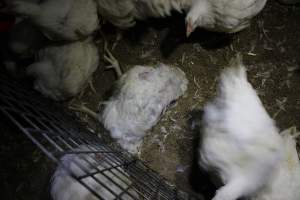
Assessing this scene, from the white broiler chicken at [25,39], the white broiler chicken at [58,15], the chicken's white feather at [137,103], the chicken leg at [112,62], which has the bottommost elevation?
the chicken's white feather at [137,103]

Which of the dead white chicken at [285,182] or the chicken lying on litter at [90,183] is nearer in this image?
the chicken lying on litter at [90,183]

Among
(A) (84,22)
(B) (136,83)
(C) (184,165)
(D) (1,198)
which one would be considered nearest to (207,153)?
(C) (184,165)

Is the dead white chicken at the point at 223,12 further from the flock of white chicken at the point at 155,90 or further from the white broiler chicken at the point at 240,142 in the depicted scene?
the white broiler chicken at the point at 240,142

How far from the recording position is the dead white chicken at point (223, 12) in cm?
192

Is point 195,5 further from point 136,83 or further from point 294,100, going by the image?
point 294,100

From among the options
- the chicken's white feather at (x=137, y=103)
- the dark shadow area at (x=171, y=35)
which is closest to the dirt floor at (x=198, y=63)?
the dark shadow area at (x=171, y=35)

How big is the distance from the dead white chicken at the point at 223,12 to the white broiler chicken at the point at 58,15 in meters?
0.58

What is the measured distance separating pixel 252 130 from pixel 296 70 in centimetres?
80

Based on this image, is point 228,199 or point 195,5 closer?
point 228,199

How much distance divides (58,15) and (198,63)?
2.96 feet

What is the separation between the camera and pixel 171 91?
232cm

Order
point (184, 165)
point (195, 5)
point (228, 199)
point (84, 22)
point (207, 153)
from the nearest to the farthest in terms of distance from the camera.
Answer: point (228, 199) → point (207, 153) → point (195, 5) → point (84, 22) → point (184, 165)

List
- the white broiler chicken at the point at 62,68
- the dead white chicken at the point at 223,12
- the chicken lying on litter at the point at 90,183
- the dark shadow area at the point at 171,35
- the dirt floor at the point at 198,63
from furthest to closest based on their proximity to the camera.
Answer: the dark shadow area at the point at 171,35, the dirt floor at the point at 198,63, the white broiler chicken at the point at 62,68, the dead white chicken at the point at 223,12, the chicken lying on litter at the point at 90,183

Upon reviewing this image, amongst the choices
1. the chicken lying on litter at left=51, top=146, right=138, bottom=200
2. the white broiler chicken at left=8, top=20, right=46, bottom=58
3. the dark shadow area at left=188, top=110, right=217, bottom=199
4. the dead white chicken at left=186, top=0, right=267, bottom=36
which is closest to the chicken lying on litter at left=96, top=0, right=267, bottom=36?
the dead white chicken at left=186, top=0, right=267, bottom=36
